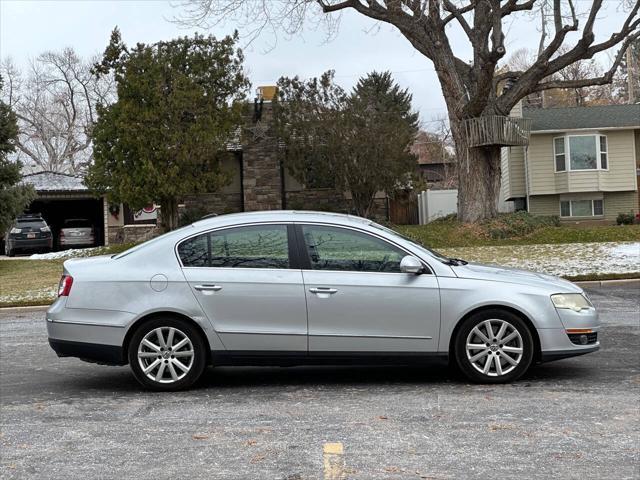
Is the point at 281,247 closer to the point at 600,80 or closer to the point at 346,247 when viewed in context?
the point at 346,247

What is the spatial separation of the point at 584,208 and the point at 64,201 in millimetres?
25356

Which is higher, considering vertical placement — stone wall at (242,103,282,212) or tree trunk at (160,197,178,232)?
stone wall at (242,103,282,212)

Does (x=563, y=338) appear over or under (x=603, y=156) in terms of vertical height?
under

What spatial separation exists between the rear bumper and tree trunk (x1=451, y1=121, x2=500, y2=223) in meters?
19.7

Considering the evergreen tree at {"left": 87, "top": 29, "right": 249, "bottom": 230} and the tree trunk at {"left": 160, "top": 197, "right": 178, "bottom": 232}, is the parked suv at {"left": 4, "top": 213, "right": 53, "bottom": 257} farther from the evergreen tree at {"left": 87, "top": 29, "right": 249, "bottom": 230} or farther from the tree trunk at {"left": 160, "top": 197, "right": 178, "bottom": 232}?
the tree trunk at {"left": 160, "top": 197, "right": 178, "bottom": 232}

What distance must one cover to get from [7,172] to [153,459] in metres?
21.5

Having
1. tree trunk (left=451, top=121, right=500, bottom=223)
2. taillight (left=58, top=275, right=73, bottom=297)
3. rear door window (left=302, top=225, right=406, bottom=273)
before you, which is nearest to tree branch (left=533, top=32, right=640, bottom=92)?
tree trunk (left=451, top=121, right=500, bottom=223)

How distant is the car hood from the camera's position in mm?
6699

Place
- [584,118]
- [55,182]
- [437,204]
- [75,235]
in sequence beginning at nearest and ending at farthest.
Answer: [75,235] < [584,118] < [55,182] < [437,204]

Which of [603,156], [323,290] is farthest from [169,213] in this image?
[323,290]

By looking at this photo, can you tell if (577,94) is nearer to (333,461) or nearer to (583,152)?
(583,152)

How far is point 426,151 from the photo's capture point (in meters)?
67.4

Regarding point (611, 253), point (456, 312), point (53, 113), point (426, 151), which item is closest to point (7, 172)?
point (611, 253)

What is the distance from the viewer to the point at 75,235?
3538 cm
